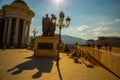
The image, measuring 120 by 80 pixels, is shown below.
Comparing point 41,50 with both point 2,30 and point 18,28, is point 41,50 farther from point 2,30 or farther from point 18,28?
point 2,30

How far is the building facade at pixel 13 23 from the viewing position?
5716 cm

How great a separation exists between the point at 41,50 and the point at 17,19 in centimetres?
4432

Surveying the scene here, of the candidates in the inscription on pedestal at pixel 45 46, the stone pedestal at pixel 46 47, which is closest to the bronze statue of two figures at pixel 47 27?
the stone pedestal at pixel 46 47

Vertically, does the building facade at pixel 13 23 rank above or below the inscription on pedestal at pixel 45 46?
above

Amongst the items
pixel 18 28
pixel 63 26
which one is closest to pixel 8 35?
pixel 18 28

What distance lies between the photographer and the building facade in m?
57.2

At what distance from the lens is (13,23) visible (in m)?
58.8

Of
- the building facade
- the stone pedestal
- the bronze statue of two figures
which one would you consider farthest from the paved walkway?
the building facade

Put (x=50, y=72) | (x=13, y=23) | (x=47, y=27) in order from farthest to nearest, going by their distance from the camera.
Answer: (x=13, y=23)
(x=47, y=27)
(x=50, y=72)

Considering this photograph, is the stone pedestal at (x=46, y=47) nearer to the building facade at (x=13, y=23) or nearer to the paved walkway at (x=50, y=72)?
the paved walkway at (x=50, y=72)

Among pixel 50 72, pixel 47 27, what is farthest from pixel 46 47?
pixel 50 72

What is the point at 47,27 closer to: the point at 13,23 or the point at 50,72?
the point at 50,72

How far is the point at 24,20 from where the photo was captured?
60.5 meters

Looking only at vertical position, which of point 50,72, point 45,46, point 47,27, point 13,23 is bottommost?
point 50,72
